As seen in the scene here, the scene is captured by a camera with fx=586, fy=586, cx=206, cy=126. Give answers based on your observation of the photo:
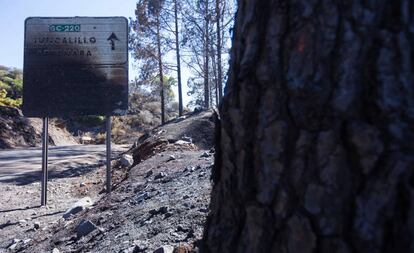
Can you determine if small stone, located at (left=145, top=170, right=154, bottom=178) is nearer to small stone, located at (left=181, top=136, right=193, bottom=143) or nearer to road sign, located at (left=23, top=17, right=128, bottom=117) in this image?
road sign, located at (left=23, top=17, right=128, bottom=117)

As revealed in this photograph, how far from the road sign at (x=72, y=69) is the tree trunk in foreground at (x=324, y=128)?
21.0 ft

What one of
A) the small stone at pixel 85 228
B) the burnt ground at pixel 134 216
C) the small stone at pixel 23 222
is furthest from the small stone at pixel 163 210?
the small stone at pixel 23 222

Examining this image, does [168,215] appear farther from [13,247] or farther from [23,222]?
[23,222]

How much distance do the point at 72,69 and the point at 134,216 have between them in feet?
12.6

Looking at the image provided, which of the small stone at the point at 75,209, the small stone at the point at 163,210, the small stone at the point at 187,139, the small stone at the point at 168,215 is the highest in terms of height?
the small stone at the point at 187,139

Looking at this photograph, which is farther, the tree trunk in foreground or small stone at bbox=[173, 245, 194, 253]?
small stone at bbox=[173, 245, 194, 253]

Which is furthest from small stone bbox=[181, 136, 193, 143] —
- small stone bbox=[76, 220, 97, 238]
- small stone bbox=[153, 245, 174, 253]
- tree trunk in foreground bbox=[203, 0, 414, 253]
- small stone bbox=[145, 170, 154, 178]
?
tree trunk in foreground bbox=[203, 0, 414, 253]

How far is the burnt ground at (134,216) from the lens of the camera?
4.11 metres

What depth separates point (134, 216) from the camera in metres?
4.94

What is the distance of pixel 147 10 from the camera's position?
33.1 meters

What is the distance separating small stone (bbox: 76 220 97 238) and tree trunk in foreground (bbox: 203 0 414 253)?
342 cm

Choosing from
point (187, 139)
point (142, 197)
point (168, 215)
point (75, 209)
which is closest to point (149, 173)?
point (75, 209)

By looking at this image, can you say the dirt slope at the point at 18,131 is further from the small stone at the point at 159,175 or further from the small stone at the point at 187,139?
the small stone at the point at 159,175

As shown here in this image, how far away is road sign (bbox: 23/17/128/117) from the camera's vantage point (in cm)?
809
